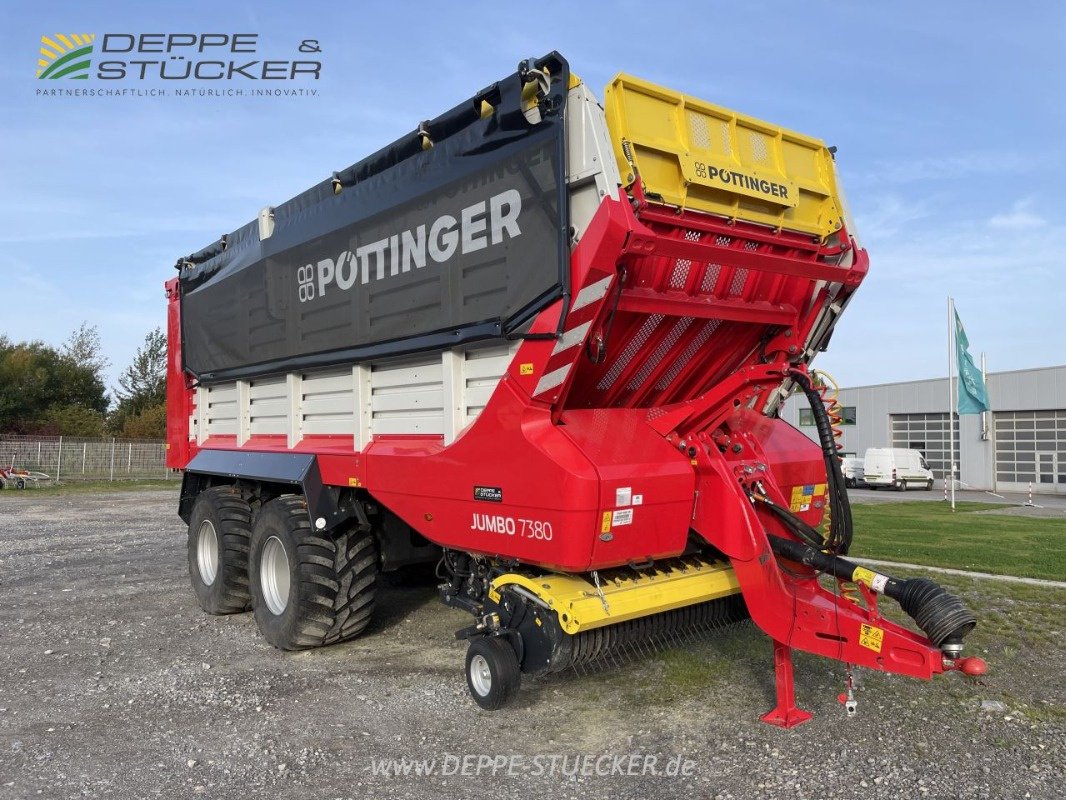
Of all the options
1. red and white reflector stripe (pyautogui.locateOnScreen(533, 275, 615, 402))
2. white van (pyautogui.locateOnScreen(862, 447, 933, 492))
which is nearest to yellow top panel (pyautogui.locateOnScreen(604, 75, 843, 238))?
red and white reflector stripe (pyautogui.locateOnScreen(533, 275, 615, 402))

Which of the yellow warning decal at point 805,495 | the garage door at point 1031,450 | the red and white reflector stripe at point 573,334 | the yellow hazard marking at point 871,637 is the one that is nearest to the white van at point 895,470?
the garage door at point 1031,450

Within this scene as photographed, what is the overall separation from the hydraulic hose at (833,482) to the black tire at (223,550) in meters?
4.70

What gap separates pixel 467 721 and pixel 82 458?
27.4 meters

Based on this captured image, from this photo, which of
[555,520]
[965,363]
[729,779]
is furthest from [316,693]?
[965,363]

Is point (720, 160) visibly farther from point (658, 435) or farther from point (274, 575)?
point (274, 575)

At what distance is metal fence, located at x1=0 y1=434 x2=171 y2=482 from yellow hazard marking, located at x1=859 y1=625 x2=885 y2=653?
26706 millimetres

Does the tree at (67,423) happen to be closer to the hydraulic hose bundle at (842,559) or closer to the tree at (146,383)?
the tree at (146,383)

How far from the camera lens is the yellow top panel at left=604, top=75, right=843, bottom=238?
387cm

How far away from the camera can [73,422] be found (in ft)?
131

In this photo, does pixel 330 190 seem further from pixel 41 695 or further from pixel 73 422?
pixel 73 422

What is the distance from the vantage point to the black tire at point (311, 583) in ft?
17.9

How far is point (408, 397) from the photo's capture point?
495 cm

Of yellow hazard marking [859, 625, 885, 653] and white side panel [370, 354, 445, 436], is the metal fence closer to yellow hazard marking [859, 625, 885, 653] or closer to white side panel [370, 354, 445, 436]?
white side panel [370, 354, 445, 436]

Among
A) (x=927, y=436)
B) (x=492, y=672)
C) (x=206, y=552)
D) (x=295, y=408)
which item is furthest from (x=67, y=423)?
(x=492, y=672)
